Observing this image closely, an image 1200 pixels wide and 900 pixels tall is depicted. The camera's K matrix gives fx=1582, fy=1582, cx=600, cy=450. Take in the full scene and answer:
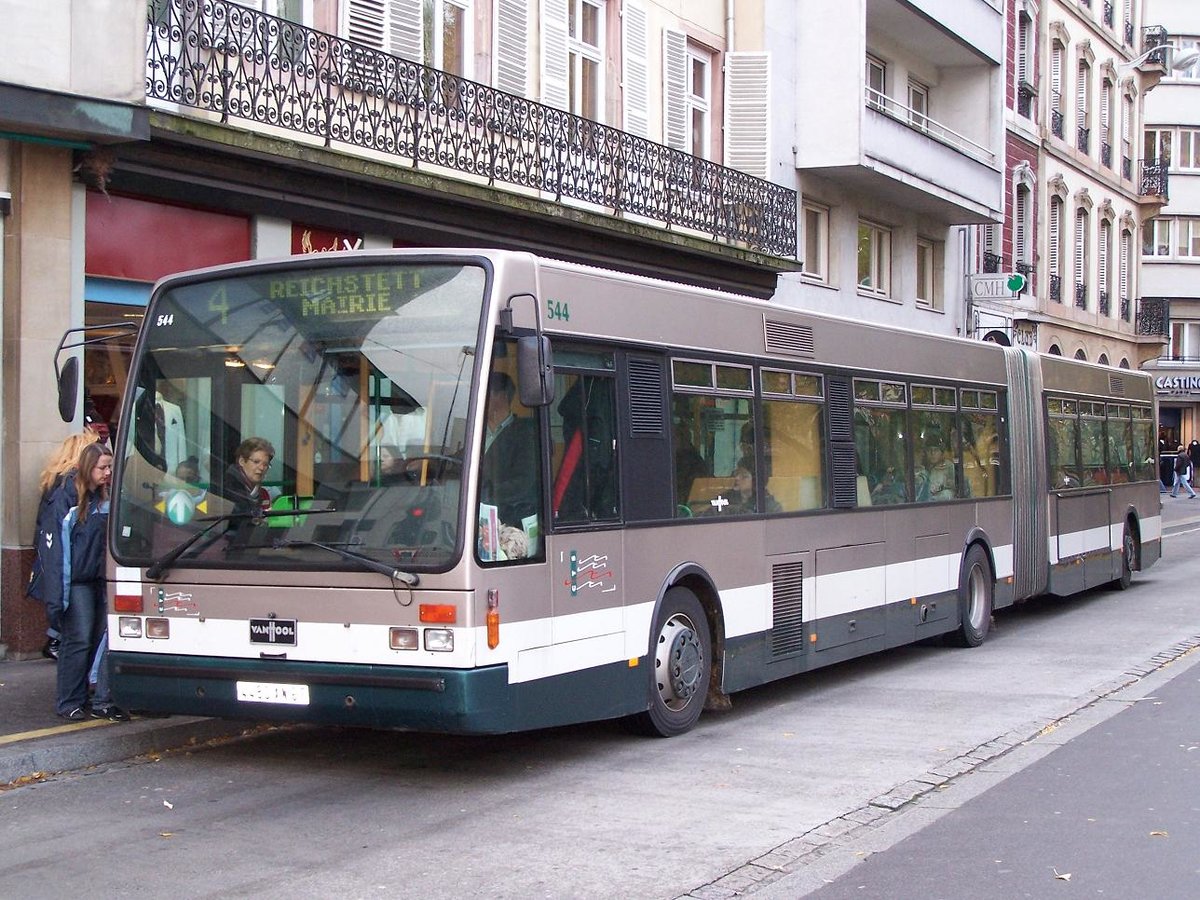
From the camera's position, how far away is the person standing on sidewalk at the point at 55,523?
9586 millimetres

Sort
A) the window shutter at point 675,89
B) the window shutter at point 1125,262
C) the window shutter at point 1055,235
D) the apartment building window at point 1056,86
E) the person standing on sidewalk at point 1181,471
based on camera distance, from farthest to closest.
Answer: the person standing on sidewalk at point 1181,471 → the window shutter at point 1125,262 → the window shutter at point 1055,235 → the apartment building window at point 1056,86 → the window shutter at point 675,89

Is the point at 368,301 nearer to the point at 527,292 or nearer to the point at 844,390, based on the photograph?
the point at 527,292

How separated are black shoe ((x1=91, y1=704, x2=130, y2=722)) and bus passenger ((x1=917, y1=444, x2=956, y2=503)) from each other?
7.02 meters

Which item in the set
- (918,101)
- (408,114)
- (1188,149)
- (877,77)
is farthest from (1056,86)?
(408,114)

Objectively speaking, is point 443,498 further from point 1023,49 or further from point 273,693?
point 1023,49

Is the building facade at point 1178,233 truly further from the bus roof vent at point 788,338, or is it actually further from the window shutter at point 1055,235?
the bus roof vent at point 788,338

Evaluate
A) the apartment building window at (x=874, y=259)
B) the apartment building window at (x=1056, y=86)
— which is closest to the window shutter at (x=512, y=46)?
the apartment building window at (x=874, y=259)

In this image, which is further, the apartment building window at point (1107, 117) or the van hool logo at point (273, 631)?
the apartment building window at point (1107, 117)

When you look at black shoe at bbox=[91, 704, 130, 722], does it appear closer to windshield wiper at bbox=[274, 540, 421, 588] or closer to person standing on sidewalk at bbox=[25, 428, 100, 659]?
person standing on sidewalk at bbox=[25, 428, 100, 659]

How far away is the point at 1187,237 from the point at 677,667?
184ft

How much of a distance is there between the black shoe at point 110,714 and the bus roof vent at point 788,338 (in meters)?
4.93

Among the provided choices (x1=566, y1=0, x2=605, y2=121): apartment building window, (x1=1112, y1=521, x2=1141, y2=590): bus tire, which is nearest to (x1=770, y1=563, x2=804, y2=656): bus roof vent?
(x1=1112, y1=521, x2=1141, y2=590): bus tire

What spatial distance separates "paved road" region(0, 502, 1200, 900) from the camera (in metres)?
6.45

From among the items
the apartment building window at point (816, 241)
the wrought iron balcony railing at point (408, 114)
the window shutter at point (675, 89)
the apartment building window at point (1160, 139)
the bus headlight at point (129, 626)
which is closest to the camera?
the bus headlight at point (129, 626)
